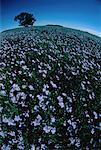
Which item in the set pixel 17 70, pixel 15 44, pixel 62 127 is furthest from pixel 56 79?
pixel 15 44

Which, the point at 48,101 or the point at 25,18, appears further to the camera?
the point at 25,18

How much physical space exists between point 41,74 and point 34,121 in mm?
1677

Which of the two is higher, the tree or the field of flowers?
the tree

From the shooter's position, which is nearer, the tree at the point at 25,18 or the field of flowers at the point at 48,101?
the field of flowers at the point at 48,101

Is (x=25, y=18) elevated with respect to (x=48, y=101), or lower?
elevated

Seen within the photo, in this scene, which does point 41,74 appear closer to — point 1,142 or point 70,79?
point 70,79

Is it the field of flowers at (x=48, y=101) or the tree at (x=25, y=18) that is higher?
the tree at (x=25, y=18)

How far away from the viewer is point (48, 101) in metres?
6.38

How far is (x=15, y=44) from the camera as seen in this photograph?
987 cm

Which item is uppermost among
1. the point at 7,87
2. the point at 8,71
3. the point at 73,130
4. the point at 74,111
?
the point at 8,71

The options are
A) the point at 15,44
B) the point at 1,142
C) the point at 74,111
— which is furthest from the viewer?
the point at 15,44

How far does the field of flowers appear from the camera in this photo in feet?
18.9

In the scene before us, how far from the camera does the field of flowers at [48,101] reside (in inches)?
226

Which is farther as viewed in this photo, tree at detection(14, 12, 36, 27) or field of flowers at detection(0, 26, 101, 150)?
tree at detection(14, 12, 36, 27)
